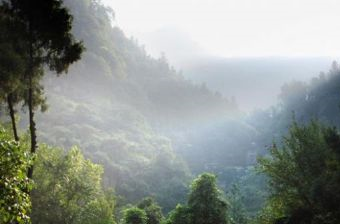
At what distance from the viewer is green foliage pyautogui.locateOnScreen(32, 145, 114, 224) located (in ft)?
121

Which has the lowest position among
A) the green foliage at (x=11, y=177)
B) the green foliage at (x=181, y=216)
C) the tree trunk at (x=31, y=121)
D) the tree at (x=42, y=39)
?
the green foliage at (x=11, y=177)

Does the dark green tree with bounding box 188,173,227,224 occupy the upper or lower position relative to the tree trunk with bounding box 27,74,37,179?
upper

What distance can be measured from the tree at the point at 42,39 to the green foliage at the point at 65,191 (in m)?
15.8

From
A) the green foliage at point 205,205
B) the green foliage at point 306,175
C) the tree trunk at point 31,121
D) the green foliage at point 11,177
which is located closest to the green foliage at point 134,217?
the green foliage at point 205,205

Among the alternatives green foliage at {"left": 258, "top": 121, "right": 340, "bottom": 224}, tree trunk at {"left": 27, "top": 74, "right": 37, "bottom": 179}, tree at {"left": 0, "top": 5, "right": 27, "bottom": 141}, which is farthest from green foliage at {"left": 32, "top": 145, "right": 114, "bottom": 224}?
tree at {"left": 0, "top": 5, "right": 27, "bottom": 141}

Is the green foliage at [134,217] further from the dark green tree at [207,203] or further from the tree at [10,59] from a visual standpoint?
the tree at [10,59]

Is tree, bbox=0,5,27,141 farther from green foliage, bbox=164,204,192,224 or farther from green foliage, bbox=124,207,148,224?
green foliage, bbox=124,207,148,224

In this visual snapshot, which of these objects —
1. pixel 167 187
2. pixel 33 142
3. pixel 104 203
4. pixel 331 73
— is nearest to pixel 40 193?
pixel 104 203

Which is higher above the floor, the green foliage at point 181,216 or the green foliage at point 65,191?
the green foliage at point 181,216

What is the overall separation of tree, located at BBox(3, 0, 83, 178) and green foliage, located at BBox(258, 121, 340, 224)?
62.8ft

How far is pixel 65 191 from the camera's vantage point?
3822cm

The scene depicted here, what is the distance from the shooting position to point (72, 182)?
126 feet

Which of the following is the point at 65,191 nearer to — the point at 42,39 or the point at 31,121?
the point at 31,121

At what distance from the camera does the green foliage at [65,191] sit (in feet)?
121
